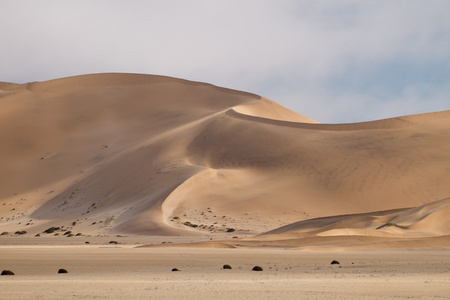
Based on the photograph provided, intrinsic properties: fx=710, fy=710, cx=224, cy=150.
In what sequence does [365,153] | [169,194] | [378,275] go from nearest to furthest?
[378,275] → [169,194] → [365,153]

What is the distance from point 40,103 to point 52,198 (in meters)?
28.6

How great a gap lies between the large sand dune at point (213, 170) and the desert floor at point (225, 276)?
34.0ft

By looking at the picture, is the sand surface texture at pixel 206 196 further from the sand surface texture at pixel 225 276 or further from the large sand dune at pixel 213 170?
the large sand dune at pixel 213 170

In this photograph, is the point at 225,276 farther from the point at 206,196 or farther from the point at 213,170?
the point at 213,170

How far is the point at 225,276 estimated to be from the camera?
16.3 meters

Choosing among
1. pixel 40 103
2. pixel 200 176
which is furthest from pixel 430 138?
pixel 40 103

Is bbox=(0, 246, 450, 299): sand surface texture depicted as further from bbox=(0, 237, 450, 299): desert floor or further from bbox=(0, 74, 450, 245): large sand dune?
bbox=(0, 74, 450, 245): large sand dune

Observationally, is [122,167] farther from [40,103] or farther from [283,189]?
[40,103]

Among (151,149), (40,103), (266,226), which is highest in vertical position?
(40,103)

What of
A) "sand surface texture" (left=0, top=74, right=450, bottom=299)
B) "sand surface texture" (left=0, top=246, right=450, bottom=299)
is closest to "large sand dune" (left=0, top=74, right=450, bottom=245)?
"sand surface texture" (left=0, top=74, right=450, bottom=299)

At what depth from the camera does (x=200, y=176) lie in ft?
193

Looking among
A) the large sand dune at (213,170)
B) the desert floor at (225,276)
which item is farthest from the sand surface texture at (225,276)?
the large sand dune at (213,170)

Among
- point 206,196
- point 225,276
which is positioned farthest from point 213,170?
point 225,276

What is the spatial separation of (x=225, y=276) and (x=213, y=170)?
146 ft
